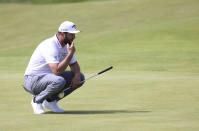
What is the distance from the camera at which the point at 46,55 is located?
838cm

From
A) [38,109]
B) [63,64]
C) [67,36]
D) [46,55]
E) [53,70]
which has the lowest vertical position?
[38,109]

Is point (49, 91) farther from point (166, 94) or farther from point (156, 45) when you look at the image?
point (156, 45)

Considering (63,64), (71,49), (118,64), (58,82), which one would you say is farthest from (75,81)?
(118,64)

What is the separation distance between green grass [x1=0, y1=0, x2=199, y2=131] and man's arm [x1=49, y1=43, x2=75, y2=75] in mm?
717

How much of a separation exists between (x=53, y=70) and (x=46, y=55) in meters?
0.26

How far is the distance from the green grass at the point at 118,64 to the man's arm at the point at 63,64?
0.72m

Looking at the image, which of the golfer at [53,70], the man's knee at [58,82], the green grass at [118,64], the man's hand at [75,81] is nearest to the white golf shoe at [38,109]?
the golfer at [53,70]

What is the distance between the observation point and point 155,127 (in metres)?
7.02

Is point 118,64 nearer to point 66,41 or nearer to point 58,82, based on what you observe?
point 66,41

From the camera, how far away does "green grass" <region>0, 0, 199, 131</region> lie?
784 centimetres

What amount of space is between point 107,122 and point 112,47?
1728 cm

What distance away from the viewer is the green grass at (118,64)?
784 centimetres

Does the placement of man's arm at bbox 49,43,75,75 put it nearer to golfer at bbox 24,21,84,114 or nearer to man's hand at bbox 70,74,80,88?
golfer at bbox 24,21,84,114

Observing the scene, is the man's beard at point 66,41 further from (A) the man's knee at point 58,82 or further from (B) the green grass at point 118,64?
(B) the green grass at point 118,64
